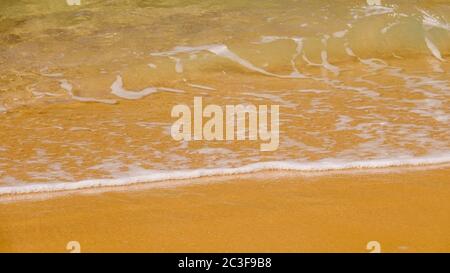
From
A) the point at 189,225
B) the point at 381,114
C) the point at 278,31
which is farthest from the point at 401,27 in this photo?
the point at 189,225

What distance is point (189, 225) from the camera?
3285mm

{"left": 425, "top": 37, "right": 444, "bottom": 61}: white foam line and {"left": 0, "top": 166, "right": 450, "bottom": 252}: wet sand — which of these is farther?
{"left": 425, "top": 37, "right": 444, "bottom": 61}: white foam line

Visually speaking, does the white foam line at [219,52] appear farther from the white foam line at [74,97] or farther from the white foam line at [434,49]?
the white foam line at [434,49]

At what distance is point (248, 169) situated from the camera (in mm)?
3922

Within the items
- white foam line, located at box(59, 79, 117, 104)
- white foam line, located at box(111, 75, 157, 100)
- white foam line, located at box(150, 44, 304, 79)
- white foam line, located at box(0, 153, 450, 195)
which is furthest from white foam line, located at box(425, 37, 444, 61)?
white foam line, located at box(59, 79, 117, 104)

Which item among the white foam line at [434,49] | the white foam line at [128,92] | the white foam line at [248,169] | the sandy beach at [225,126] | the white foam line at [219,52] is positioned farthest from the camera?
the white foam line at [434,49]

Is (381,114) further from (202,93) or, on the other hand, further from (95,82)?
(95,82)

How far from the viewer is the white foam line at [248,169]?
3748 millimetres

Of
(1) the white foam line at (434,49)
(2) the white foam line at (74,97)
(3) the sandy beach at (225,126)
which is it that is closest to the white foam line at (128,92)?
(3) the sandy beach at (225,126)

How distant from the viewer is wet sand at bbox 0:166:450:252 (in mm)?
3096

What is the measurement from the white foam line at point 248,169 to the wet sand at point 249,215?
61 millimetres

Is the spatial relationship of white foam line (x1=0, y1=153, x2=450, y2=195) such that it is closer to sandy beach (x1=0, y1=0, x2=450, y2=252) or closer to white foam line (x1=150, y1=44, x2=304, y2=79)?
sandy beach (x1=0, y1=0, x2=450, y2=252)

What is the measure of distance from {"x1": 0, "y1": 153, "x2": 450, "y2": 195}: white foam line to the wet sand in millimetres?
61

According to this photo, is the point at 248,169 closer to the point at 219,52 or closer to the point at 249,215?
the point at 249,215
